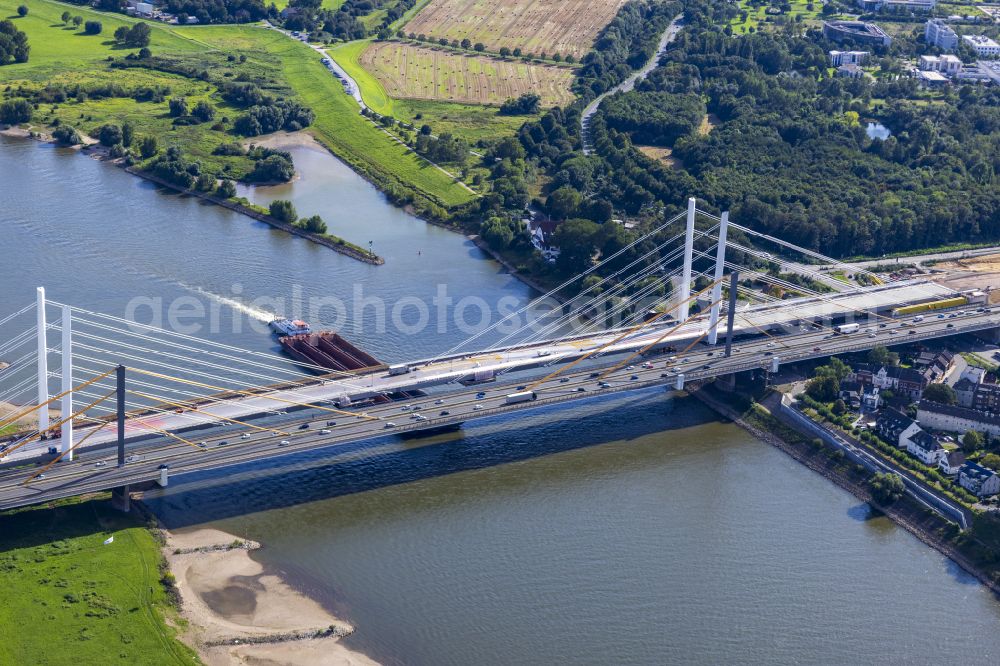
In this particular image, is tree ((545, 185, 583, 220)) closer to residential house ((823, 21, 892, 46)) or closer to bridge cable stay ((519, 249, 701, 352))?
bridge cable stay ((519, 249, 701, 352))

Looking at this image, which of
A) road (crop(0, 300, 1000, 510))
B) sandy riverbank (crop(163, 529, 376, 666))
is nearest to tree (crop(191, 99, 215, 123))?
road (crop(0, 300, 1000, 510))

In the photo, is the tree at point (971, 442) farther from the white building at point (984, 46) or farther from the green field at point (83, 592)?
the white building at point (984, 46)

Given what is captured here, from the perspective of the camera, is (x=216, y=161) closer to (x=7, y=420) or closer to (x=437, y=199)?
(x=437, y=199)

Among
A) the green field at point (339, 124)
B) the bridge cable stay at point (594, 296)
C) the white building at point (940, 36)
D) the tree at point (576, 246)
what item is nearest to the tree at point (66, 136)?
the green field at point (339, 124)

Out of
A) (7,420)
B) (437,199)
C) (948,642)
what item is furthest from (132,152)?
(948,642)

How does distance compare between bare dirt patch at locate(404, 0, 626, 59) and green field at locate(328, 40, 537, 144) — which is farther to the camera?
bare dirt patch at locate(404, 0, 626, 59)
